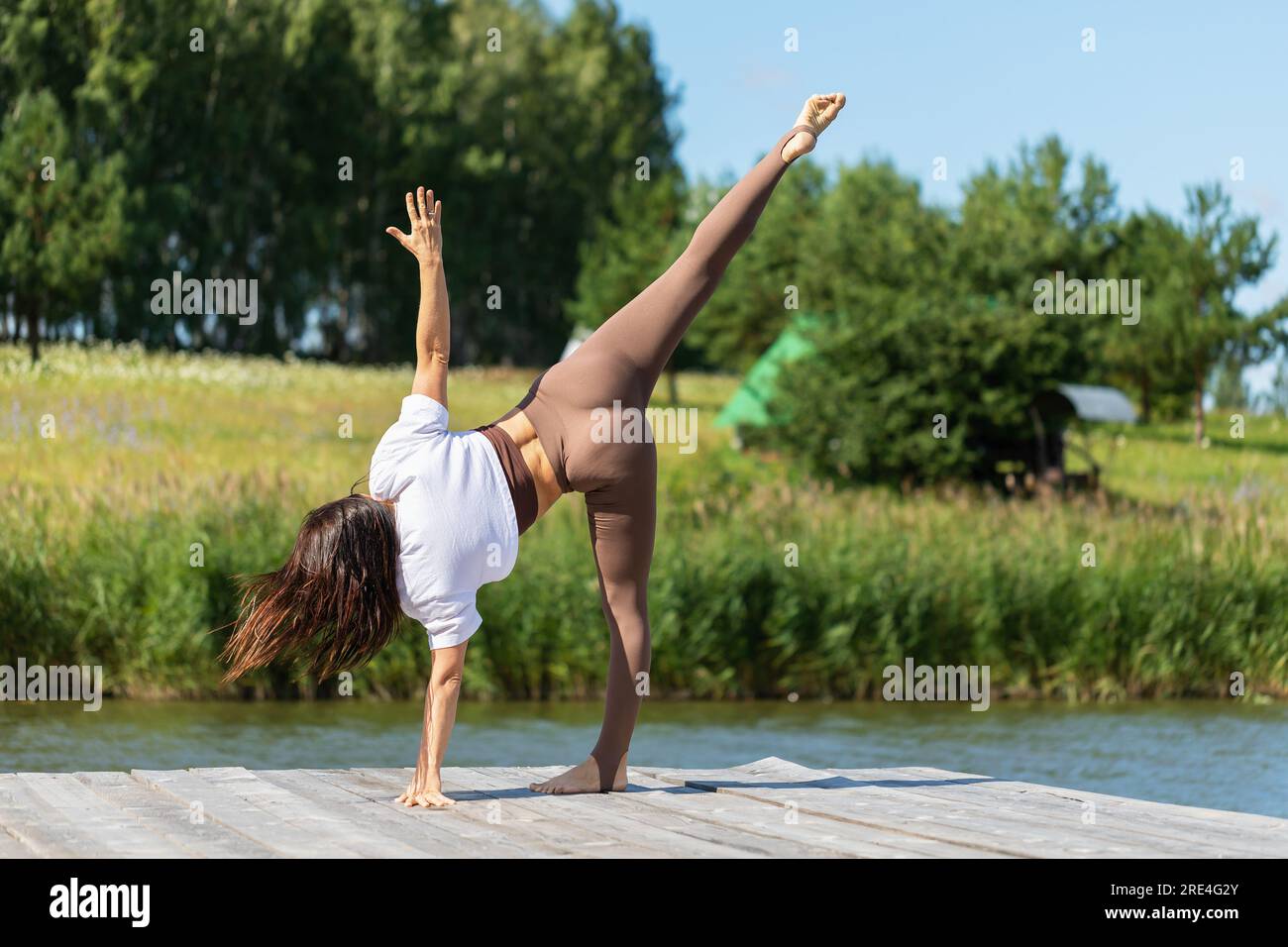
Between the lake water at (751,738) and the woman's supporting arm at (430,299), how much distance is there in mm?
5236

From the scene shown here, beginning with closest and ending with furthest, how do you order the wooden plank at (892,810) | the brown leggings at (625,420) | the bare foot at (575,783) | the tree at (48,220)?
the wooden plank at (892,810) < the brown leggings at (625,420) < the bare foot at (575,783) < the tree at (48,220)

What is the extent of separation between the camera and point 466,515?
5.52 m

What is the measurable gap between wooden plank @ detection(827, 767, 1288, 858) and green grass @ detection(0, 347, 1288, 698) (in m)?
8.01

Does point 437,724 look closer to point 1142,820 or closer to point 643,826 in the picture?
point 643,826

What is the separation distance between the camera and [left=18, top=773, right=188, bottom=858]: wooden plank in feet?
15.4

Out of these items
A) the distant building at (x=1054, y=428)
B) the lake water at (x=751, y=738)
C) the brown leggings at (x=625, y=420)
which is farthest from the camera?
the distant building at (x=1054, y=428)

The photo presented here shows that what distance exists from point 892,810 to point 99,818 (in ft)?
8.60

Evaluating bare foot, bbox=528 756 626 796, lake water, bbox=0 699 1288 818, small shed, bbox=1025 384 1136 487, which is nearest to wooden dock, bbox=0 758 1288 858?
bare foot, bbox=528 756 626 796

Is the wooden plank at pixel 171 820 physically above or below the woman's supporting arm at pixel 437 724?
below

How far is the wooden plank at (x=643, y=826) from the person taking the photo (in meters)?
4.77

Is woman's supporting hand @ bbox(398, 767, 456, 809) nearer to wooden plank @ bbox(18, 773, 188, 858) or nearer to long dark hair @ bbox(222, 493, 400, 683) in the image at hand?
long dark hair @ bbox(222, 493, 400, 683)

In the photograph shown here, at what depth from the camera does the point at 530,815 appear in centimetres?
546

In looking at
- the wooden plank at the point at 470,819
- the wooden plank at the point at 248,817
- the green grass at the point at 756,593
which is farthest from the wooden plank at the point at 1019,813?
the green grass at the point at 756,593

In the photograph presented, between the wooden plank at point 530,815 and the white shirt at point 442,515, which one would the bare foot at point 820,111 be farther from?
the wooden plank at point 530,815
